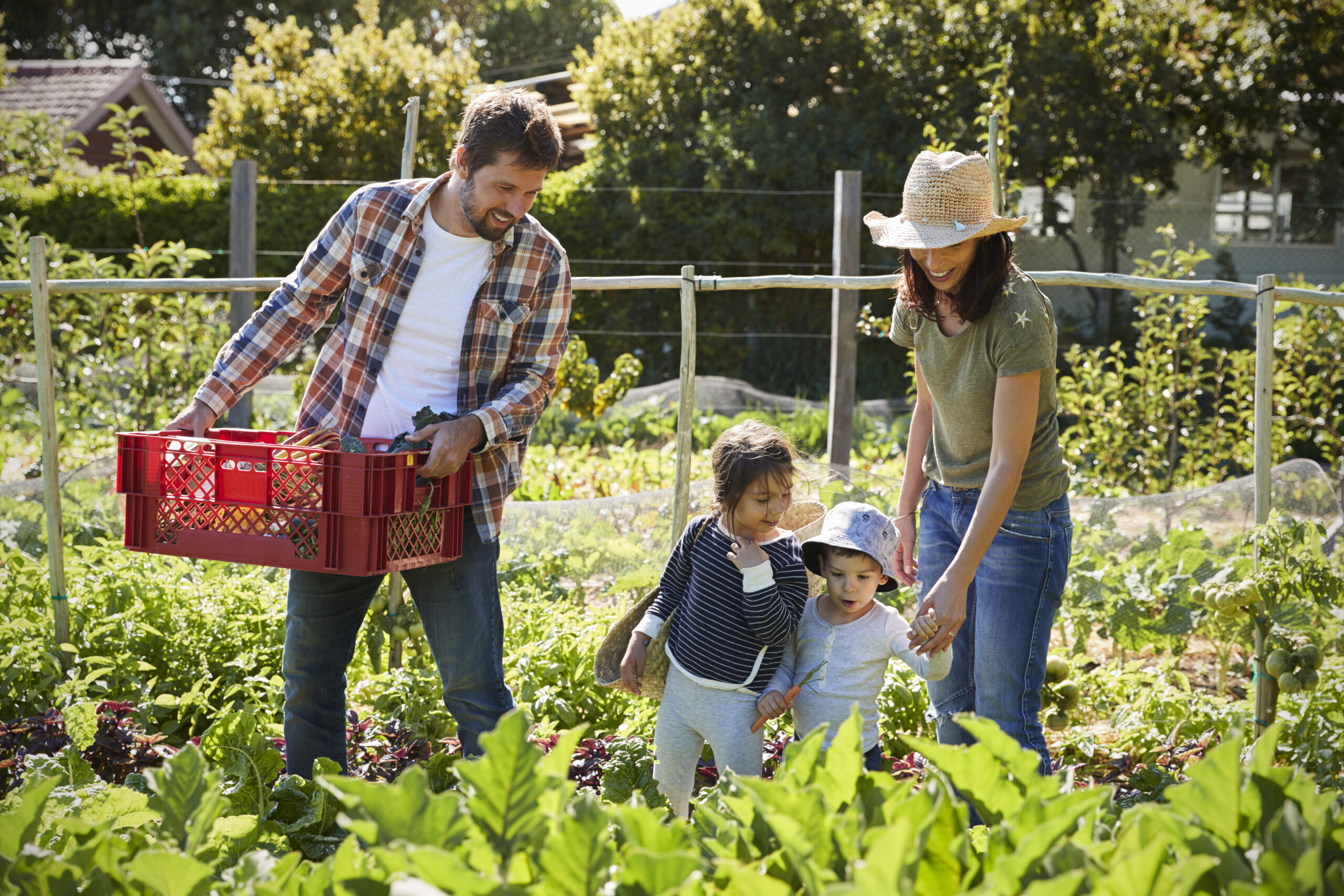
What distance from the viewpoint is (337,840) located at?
7.57 ft

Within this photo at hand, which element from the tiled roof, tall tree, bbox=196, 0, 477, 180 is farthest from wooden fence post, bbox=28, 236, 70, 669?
the tiled roof

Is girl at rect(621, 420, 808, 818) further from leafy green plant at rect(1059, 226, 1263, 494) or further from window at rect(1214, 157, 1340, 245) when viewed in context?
window at rect(1214, 157, 1340, 245)

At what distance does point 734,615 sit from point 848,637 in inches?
10.2

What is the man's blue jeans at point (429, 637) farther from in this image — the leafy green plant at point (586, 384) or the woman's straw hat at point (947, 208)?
the leafy green plant at point (586, 384)

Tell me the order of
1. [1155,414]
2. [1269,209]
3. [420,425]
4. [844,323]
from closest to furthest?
[420,425]
[844,323]
[1155,414]
[1269,209]

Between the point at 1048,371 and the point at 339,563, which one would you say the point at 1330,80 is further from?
the point at 339,563

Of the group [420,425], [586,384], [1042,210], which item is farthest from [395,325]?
[1042,210]

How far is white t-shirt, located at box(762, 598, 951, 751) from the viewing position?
2369 mm

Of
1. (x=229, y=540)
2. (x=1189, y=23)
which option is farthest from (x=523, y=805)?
(x=1189, y=23)

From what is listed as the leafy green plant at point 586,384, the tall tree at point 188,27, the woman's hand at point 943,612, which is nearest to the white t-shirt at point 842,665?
the woman's hand at point 943,612

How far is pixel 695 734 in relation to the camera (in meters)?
2.44

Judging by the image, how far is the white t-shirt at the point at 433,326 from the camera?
2398mm

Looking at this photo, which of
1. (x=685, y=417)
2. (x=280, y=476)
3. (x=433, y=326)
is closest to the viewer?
(x=280, y=476)

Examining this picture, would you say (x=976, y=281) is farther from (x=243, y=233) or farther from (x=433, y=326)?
(x=243, y=233)
